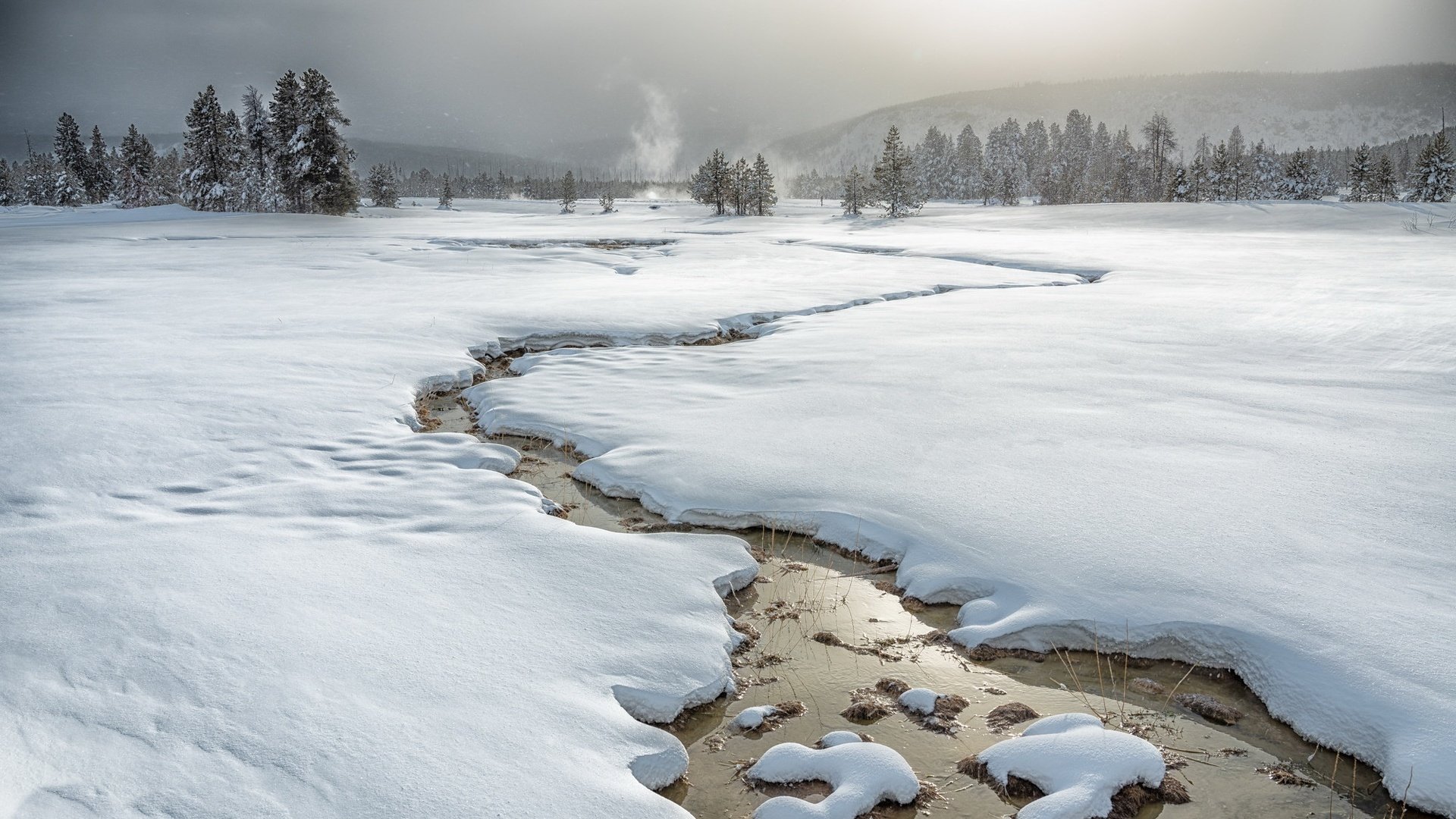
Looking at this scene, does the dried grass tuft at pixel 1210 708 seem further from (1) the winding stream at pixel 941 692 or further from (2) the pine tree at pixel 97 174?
(2) the pine tree at pixel 97 174

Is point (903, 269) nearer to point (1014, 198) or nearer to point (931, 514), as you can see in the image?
point (931, 514)

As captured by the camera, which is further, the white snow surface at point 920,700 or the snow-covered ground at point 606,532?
the white snow surface at point 920,700

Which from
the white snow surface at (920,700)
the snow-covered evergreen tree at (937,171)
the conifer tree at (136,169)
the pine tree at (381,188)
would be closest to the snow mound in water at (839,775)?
the white snow surface at (920,700)

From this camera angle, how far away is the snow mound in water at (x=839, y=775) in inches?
132

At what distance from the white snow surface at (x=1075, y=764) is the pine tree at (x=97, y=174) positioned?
333ft

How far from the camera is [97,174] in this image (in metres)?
80.2

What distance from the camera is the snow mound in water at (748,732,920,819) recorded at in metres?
3.35

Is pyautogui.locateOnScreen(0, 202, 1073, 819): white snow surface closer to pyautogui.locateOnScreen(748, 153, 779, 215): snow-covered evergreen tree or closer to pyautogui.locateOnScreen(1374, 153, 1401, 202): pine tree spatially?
pyautogui.locateOnScreen(748, 153, 779, 215): snow-covered evergreen tree

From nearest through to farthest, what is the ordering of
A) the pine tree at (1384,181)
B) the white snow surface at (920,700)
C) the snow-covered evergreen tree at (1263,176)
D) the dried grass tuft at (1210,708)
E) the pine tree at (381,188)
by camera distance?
the dried grass tuft at (1210,708), the white snow surface at (920,700), the pine tree at (1384,181), the snow-covered evergreen tree at (1263,176), the pine tree at (381,188)

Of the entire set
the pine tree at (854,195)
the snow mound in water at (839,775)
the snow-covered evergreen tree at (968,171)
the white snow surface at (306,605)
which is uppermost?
the snow-covered evergreen tree at (968,171)

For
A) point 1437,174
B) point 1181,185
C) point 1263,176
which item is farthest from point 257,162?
point 1263,176

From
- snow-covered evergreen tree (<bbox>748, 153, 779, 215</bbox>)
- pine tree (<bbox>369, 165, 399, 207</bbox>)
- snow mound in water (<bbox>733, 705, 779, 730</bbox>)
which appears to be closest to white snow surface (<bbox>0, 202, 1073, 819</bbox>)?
snow mound in water (<bbox>733, 705, 779, 730</bbox>)

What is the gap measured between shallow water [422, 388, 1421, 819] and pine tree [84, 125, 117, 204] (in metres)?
99.9

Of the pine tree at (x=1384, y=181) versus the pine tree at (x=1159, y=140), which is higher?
the pine tree at (x=1159, y=140)
